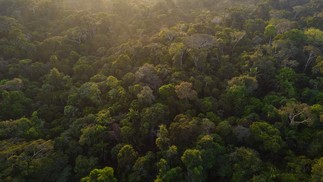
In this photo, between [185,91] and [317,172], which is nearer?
[317,172]

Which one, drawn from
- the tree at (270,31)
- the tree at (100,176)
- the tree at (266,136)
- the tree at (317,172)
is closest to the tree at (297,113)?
the tree at (266,136)

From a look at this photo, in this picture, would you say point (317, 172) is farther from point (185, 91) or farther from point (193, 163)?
point (185, 91)

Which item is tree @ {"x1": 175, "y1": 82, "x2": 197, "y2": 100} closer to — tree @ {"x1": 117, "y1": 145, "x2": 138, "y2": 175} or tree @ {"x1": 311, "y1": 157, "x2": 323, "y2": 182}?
tree @ {"x1": 117, "y1": 145, "x2": 138, "y2": 175}

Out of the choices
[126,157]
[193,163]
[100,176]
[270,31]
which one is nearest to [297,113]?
[193,163]

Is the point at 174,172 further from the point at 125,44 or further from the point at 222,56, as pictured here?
the point at 125,44

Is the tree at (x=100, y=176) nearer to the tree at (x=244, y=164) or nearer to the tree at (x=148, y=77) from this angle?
the tree at (x=244, y=164)

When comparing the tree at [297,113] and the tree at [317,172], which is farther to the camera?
the tree at [297,113]

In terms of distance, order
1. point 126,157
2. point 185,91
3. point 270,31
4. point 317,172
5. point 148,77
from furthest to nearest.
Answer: point 270,31 < point 148,77 < point 185,91 < point 126,157 < point 317,172

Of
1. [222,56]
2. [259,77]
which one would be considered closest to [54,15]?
[222,56]
